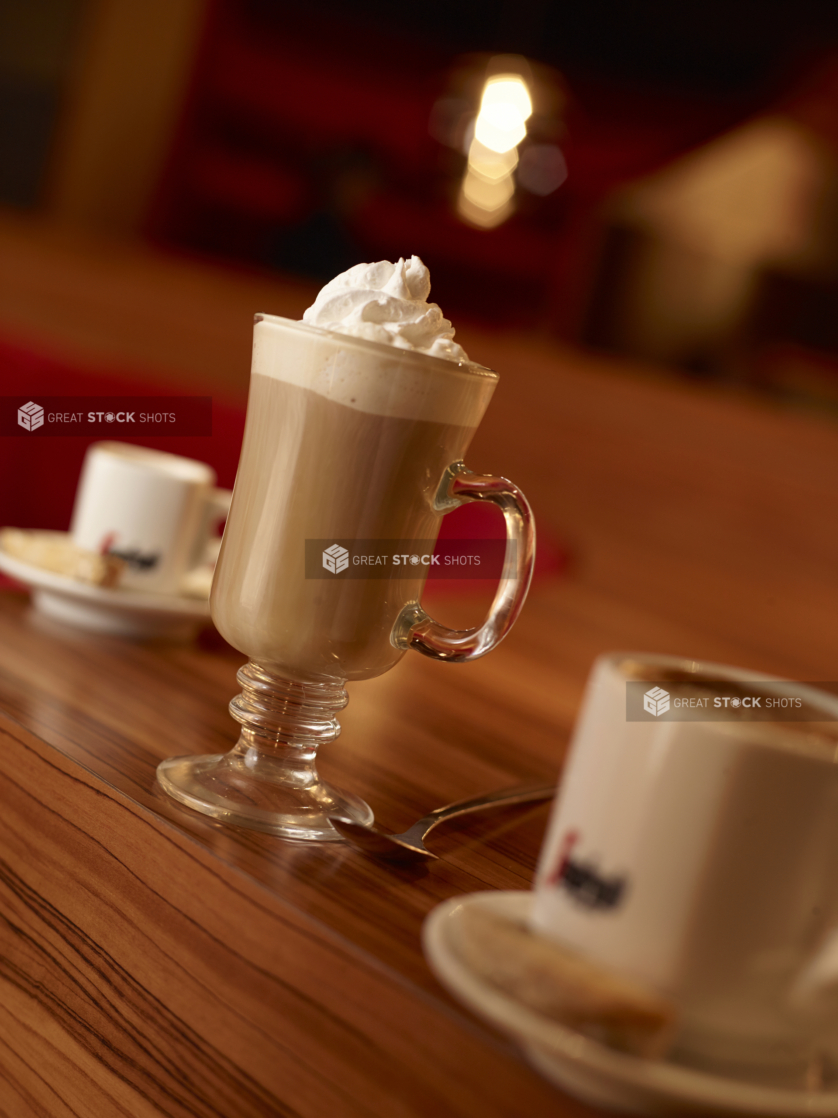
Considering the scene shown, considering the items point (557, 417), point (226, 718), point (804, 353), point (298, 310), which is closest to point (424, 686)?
point (226, 718)

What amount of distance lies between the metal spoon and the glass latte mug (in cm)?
2

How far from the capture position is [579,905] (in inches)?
15.7

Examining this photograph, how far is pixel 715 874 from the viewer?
1.25 feet

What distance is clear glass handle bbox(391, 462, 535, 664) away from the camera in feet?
1.90

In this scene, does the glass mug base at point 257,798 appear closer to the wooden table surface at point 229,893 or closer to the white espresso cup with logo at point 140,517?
the wooden table surface at point 229,893

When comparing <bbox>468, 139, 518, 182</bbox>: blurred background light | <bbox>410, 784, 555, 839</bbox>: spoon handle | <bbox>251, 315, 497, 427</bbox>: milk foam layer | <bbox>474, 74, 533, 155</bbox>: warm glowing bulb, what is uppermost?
<bbox>474, 74, 533, 155</bbox>: warm glowing bulb

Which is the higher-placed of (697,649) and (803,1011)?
(803,1011)

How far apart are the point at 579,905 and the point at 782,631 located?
1754 mm

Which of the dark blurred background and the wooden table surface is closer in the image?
the wooden table surface

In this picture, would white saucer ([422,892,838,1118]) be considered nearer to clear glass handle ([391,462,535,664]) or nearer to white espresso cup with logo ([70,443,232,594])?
clear glass handle ([391,462,535,664])

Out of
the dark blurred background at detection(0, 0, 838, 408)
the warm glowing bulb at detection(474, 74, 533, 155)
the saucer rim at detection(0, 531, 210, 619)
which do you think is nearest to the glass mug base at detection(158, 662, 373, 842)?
the saucer rim at detection(0, 531, 210, 619)

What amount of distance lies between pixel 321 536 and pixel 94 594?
1.19 ft

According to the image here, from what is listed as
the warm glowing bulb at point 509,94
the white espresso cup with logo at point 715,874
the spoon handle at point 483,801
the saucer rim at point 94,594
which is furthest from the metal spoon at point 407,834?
the warm glowing bulb at point 509,94

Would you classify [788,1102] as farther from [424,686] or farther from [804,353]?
[804,353]
